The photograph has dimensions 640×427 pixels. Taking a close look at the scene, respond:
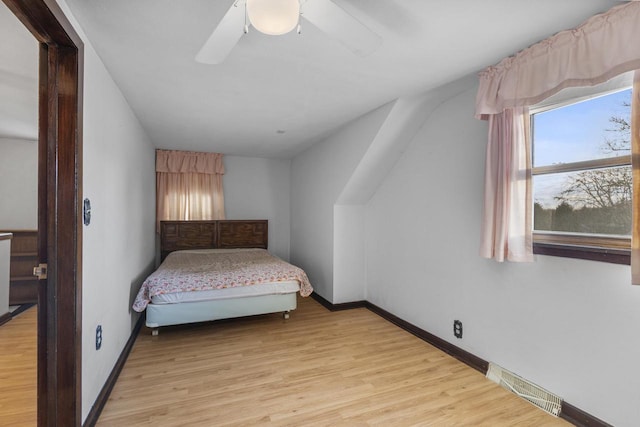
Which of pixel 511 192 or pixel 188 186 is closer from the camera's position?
pixel 511 192

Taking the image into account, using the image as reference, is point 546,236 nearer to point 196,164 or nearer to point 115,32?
point 115,32

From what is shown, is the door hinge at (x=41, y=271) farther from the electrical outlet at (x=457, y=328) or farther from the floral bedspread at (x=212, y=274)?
the electrical outlet at (x=457, y=328)

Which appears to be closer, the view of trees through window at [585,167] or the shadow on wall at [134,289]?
the view of trees through window at [585,167]

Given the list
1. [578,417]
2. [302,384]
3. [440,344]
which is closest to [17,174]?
[302,384]

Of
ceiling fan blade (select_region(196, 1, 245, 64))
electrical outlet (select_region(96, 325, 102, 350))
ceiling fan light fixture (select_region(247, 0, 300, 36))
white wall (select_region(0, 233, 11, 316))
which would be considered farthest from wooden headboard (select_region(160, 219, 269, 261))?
ceiling fan light fixture (select_region(247, 0, 300, 36))

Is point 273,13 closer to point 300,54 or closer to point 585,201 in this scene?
point 300,54

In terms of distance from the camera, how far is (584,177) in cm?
172

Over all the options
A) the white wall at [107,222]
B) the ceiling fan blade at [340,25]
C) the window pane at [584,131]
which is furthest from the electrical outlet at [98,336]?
the window pane at [584,131]

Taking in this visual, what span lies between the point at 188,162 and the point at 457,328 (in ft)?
14.2

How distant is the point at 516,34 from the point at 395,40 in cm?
68

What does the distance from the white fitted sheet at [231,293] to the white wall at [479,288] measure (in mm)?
1139

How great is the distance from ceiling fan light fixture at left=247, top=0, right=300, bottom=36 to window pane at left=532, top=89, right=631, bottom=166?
1.83 metres

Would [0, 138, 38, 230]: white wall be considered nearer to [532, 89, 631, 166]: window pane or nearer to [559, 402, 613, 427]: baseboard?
[532, 89, 631, 166]: window pane

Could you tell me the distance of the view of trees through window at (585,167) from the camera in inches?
60.9
